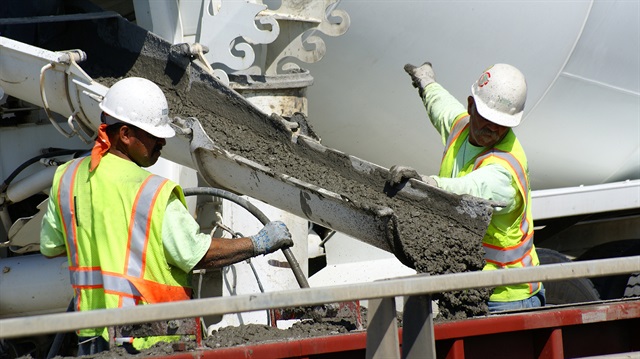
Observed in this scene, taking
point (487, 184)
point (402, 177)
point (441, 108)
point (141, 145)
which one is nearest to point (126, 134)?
point (141, 145)

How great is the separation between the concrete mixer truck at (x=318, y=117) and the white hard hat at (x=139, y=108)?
456 millimetres

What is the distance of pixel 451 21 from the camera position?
4.70m

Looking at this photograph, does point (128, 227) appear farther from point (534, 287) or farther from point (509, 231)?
point (534, 287)

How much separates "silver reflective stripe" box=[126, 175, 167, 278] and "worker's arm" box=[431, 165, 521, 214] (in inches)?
40.7

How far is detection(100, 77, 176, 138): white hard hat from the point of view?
9.89ft

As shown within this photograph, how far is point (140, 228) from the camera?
113 inches

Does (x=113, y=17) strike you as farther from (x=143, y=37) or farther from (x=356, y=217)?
(x=356, y=217)

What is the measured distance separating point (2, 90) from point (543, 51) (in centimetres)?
254

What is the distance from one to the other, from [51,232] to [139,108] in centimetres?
48

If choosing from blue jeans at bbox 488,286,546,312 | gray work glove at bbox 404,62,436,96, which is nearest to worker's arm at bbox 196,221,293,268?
blue jeans at bbox 488,286,546,312

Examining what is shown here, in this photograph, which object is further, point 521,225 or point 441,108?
point 441,108

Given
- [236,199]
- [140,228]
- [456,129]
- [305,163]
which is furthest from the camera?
[236,199]

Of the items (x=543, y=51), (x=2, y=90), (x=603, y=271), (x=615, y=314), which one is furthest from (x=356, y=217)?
(x=543, y=51)

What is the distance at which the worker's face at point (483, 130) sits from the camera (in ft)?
11.7
